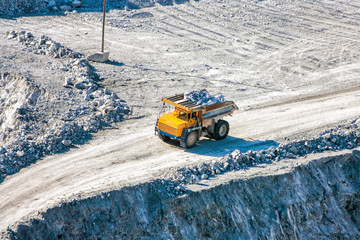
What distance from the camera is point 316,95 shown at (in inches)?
974

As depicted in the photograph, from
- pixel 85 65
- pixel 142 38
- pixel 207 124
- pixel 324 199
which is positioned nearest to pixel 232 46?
pixel 142 38

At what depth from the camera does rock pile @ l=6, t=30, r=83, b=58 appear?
27.0m

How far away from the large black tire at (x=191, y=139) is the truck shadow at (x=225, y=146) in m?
0.21

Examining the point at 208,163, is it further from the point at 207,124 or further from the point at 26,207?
the point at 26,207

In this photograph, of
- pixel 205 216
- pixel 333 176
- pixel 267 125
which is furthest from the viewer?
pixel 267 125

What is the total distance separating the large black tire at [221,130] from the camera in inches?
730

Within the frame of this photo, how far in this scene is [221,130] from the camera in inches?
739

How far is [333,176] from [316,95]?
331 inches

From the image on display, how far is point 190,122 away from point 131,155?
2775mm

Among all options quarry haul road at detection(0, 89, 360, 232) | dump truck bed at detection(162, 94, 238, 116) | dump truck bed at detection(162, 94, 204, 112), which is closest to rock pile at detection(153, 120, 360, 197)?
quarry haul road at detection(0, 89, 360, 232)

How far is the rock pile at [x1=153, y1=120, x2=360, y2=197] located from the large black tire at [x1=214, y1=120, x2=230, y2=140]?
182 centimetres

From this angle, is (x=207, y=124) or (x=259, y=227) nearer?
(x=259, y=227)

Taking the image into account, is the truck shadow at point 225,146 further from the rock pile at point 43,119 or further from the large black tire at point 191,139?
the rock pile at point 43,119

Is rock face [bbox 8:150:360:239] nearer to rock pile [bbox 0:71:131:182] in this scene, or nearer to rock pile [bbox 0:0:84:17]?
rock pile [bbox 0:71:131:182]
